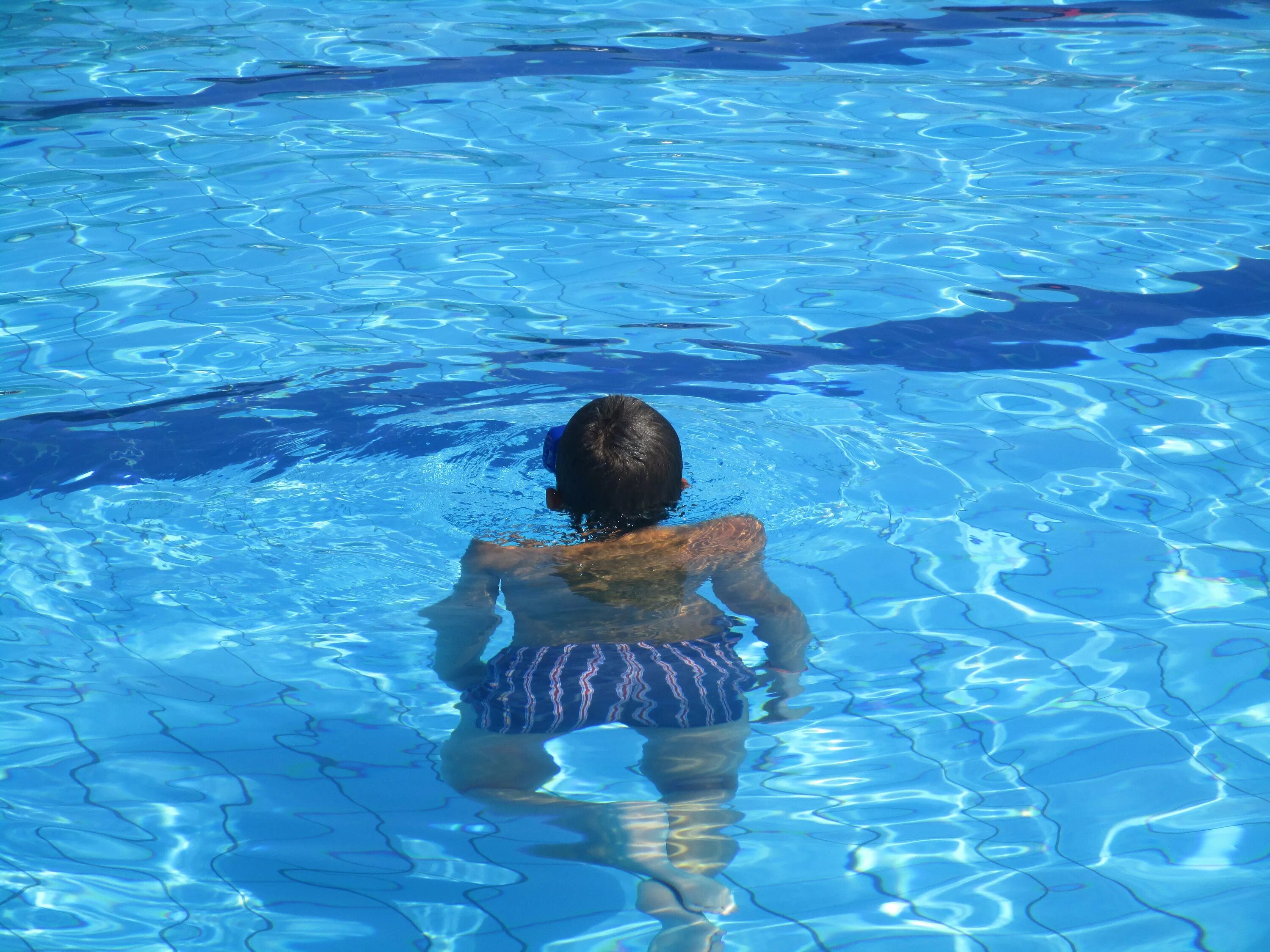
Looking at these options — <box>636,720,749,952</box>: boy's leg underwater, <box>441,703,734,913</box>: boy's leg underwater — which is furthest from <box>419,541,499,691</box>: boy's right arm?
<box>636,720,749,952</box>: boy's leg underwater

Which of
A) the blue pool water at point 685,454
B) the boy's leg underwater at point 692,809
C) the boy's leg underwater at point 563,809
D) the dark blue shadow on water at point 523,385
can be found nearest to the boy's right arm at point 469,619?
the blue pool water at point 685,454

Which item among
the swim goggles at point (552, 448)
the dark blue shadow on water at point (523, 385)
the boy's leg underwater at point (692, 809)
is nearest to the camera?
the boy's leg underwater at point (692, 809)

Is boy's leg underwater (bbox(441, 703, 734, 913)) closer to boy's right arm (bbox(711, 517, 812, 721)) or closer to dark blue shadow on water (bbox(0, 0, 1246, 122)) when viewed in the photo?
boy's right arm (bbox(711, 517, 812, 721))

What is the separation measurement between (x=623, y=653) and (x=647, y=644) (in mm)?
68

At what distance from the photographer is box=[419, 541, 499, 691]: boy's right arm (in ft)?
10.3

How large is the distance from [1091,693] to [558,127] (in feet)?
18.4

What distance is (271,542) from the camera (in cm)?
370

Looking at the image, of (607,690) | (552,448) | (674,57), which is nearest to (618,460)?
(552,448)

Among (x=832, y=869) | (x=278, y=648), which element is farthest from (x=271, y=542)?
(x=832, y=869)

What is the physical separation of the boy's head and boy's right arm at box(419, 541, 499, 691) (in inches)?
12.4

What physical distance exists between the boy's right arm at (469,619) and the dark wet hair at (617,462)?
31cm

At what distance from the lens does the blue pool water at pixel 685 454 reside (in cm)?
264

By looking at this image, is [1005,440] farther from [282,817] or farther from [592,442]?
[282,817]

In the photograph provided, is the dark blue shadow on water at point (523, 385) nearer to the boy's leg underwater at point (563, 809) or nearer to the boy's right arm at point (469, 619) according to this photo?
the boy's right arm at point (469, 619)
